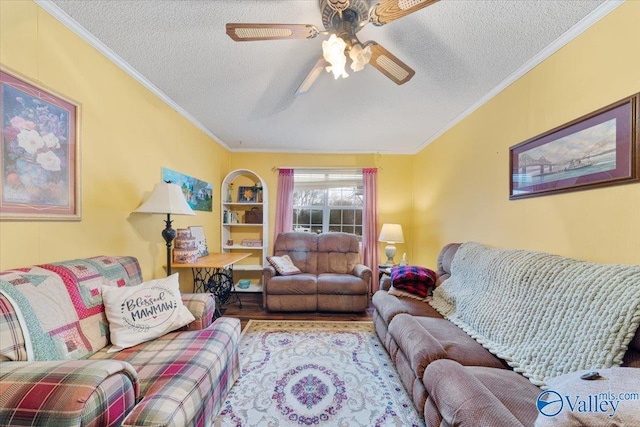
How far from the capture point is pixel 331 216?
449 cm

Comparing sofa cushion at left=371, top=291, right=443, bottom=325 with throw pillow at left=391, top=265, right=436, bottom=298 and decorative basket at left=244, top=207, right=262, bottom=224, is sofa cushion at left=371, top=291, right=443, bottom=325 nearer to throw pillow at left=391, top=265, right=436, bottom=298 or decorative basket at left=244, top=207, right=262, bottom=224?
throw pillow at left=391, top=265, right=436, bottom=298

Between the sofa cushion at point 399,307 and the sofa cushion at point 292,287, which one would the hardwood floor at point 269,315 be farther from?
the sofa cushion at point 399,307

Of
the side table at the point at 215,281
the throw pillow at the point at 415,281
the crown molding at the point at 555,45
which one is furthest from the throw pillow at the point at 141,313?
the crown molding at the point at 555,45

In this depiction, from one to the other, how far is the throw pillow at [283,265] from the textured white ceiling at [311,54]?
72.8 inches

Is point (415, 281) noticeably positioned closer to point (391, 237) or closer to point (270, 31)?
point (391, 237)

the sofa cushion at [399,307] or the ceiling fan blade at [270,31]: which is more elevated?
the ceiling fan blade at [270,31]

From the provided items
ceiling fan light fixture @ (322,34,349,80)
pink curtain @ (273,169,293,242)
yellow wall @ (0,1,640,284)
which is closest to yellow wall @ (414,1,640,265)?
yellow wall @ (0,1,640,284)

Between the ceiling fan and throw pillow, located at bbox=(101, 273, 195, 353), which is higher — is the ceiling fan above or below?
above

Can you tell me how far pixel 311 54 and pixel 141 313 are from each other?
210cm

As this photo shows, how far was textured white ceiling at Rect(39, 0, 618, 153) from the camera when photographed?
4.76 feet

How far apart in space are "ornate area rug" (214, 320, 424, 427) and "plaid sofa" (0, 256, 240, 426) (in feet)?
0.73

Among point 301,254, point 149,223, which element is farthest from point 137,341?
point 301,254

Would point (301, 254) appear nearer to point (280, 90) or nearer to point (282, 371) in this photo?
point (282, 371)

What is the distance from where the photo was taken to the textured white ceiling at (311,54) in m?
1.45
